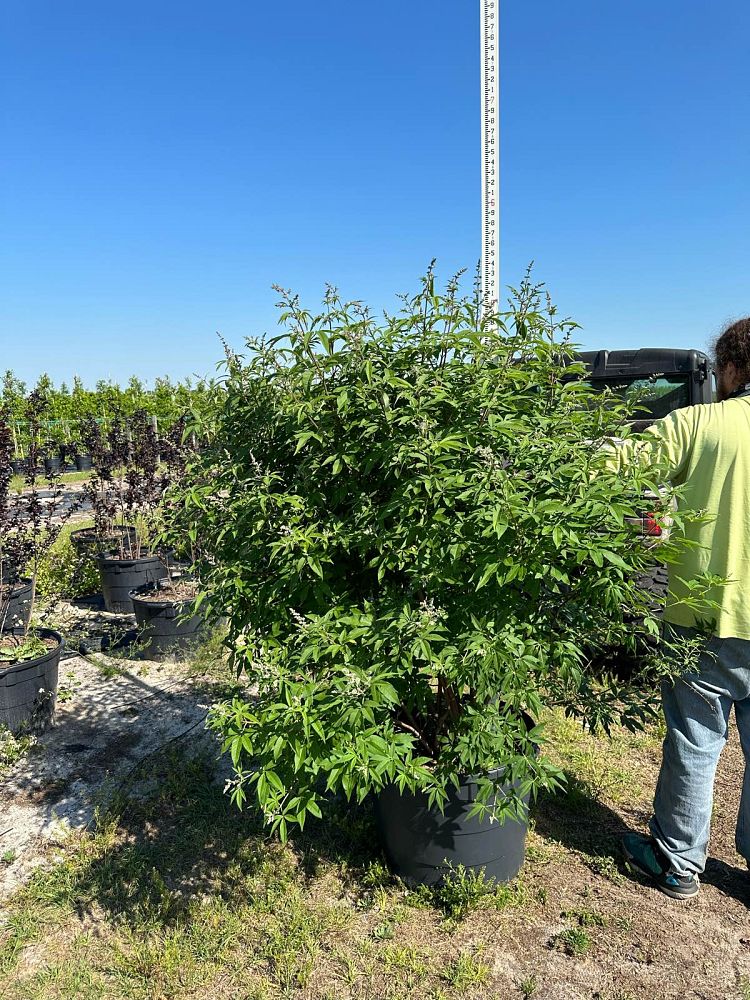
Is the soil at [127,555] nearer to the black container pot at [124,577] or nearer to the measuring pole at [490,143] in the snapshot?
the black container pot at [124,577]

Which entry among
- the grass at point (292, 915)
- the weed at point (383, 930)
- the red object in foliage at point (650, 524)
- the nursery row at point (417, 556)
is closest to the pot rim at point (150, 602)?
the grass at point (292, 915)

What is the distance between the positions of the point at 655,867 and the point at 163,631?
369 centimetres

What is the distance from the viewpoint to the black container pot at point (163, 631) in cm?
507

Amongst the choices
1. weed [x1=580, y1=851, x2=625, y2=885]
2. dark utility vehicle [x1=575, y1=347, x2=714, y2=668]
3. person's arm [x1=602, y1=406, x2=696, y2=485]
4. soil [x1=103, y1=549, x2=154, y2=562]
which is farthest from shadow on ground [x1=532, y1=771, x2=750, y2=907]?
soil [x1=103, y1=549, x2=154, y2=562]

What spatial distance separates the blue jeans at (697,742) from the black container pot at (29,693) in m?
3.33

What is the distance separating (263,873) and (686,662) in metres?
1.82

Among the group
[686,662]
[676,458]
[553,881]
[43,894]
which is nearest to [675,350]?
[676,458]

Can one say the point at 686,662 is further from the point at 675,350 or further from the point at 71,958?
the point at 675,350

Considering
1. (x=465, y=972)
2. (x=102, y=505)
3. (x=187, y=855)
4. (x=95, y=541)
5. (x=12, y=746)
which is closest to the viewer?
(x=465, y=972)

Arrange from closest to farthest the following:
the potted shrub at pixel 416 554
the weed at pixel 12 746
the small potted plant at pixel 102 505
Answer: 1. the potted shrub at pixel 416 554
2. the weed at pixel 12 746
3. the small potted plant at pixel 102 505

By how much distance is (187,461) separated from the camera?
8.36 feet

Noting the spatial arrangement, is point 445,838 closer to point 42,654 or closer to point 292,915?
point 292,915

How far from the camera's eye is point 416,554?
2.07m

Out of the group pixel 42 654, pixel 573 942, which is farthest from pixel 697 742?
→ pixel 42 654
